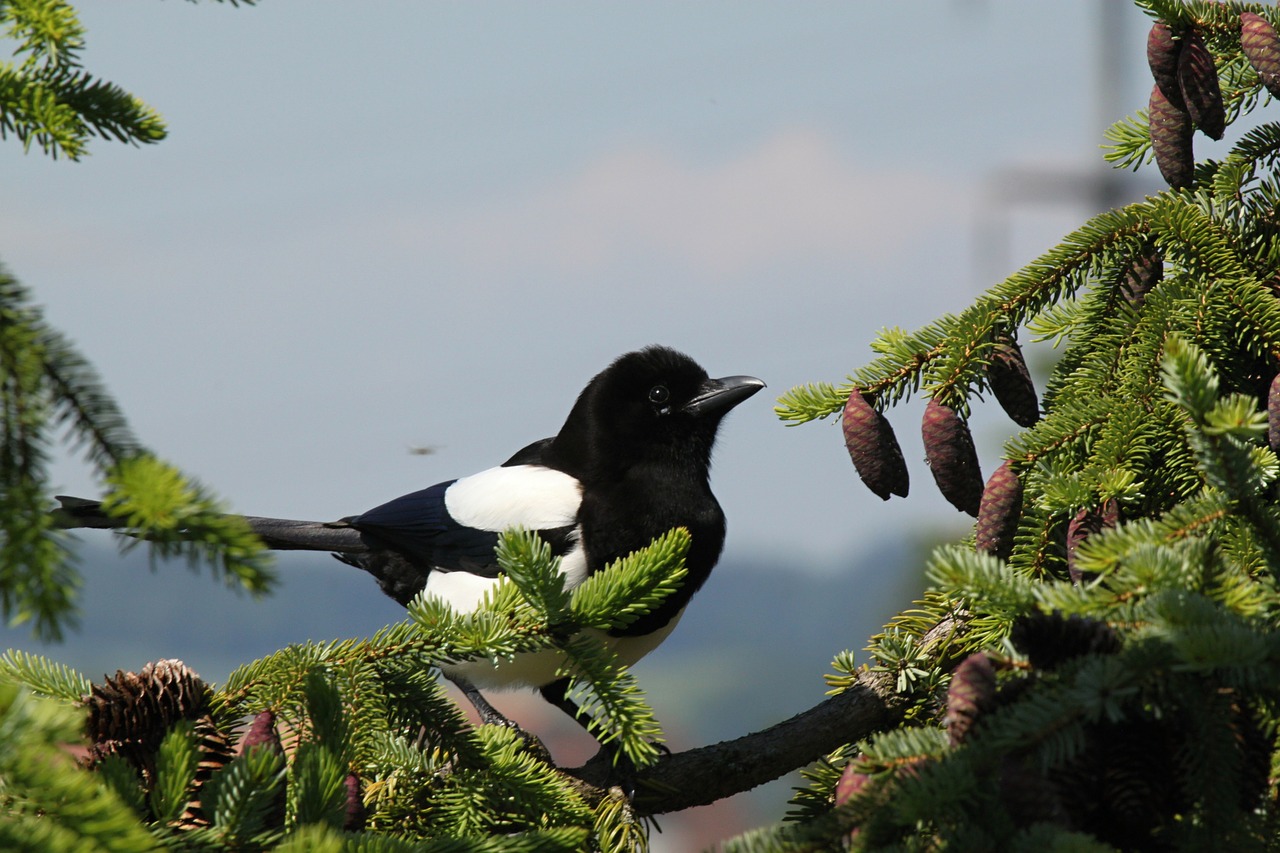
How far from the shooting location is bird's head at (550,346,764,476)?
3365 millimetres

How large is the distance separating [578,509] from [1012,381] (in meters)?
1.63

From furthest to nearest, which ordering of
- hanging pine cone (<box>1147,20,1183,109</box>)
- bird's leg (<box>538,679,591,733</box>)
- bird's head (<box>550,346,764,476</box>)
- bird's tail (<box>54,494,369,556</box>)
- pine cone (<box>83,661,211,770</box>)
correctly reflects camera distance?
bird's tail (<box>54,494,369,556</box>), bird's head (<box>550,346,764,476</box>), bird's leg (<box>538,679,591,733</box>), hanging pine cone (<box>1147,20,1183,109</box>), pine cone (<box>83,661,211,770</box>)

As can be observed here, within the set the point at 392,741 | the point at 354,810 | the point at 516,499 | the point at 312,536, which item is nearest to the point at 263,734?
the point at 354,810

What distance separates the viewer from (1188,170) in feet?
5.93

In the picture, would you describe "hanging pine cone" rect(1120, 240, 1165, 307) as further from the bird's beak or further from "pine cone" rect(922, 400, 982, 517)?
the bird's beak

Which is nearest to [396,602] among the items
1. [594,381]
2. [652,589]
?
[594,381]

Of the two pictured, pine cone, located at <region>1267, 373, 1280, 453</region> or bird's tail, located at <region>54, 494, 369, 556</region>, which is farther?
bird's tail, located at <region>54, 494, 369, 556</region>

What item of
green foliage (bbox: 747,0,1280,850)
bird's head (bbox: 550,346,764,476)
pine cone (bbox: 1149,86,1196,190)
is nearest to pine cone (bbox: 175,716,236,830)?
green foliage (bbox: 747,0,1280,850)

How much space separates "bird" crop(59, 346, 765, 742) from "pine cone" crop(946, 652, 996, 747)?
189 cm

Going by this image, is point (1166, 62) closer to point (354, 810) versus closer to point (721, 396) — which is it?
point (354, 810)

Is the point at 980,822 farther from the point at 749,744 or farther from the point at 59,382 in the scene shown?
the point at 749,744

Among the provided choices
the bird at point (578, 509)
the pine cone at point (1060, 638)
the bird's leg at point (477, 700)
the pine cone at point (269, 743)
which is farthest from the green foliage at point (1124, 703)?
the bird's leg at point (477, 700)

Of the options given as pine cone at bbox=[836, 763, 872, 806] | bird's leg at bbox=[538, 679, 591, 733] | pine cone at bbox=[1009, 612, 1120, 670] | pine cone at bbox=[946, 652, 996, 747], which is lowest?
pine cone at bbox=[836, 763, 872, 806]

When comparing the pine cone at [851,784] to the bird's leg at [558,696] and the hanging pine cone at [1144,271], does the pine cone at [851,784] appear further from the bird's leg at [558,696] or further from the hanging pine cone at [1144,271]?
the bird's leg at [558,696]
